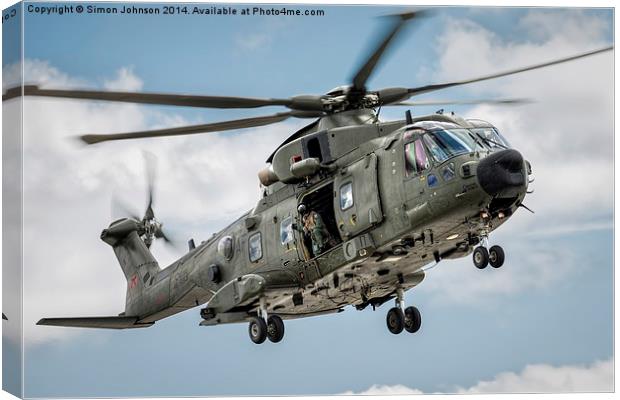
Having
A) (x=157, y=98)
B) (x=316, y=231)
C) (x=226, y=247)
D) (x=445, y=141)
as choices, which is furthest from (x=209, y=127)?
(x=445, y=141)

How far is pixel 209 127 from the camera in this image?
62.7 ft

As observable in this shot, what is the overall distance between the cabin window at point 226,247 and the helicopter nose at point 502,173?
18.4 ft

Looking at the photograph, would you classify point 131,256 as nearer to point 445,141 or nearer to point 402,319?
point 402,319

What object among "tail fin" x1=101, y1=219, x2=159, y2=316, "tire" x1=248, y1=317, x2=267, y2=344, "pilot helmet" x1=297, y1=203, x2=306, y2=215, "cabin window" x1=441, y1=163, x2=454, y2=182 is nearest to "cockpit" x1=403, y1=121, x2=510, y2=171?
"cabin window" x1=441, y1=163, x2=454, y2=182

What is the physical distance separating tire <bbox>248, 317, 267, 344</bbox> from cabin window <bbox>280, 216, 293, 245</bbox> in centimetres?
142

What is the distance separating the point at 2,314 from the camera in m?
19.2

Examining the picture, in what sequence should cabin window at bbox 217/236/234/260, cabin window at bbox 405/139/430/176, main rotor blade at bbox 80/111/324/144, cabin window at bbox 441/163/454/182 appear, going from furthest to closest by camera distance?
cabin window at bbox 217/236/234/260
main rotor blade at bbox 80/111/324/144
cabin window at bbox 405/139/430/176
cabin window at bbox 441/163/454/182

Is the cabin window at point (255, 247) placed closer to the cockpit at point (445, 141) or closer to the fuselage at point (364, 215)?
the fuselage at point (364, 215)

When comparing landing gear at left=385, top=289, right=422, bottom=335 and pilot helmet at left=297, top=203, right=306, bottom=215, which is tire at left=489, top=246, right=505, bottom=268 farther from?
pilot helmet at left=297, top=203, right=306, bottom=215

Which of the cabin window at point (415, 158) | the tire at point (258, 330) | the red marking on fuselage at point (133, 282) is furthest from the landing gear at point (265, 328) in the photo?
the red marking on fuselage at point (133, 282)

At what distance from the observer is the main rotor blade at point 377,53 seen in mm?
17172

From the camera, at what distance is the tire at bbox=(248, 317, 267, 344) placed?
64.0 ft

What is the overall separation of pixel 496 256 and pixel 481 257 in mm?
232

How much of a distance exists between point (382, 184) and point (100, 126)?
5.51 metres
